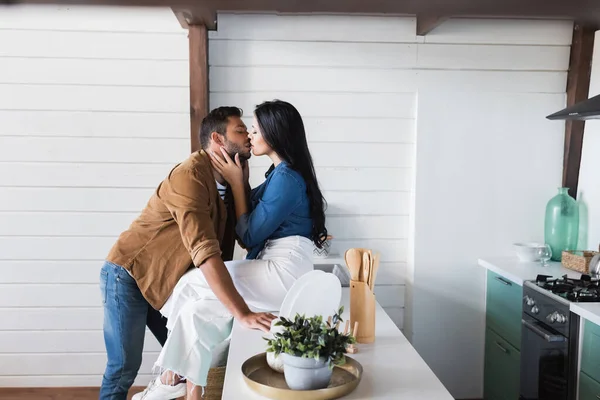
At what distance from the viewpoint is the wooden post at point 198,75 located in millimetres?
3492

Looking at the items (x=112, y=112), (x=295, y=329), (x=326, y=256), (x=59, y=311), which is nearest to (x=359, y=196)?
(x=326, y=256)

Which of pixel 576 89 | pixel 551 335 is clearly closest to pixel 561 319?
pixel 551 335

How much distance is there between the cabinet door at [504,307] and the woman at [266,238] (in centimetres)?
128

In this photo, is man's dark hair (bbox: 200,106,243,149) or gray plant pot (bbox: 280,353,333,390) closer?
gray plant pot (bbox: 280,353,333,390)

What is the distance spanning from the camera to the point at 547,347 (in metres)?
2.79

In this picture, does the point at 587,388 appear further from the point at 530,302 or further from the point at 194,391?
the point at 194,391

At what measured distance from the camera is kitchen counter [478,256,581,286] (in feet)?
10.5

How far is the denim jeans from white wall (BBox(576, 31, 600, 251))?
246cm

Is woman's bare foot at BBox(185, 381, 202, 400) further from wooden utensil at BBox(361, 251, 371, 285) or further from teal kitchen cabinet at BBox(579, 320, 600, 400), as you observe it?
teal kitchen cabinet at BBox(579, 320, 600, 400)

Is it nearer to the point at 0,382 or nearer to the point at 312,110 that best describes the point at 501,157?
the point at 312,110

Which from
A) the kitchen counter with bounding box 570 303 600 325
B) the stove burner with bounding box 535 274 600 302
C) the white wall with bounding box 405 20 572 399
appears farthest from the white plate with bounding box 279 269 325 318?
the white wall with bounding box 405 20 572 399

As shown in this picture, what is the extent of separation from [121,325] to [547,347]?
1840 millimetres

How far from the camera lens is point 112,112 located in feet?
12.0

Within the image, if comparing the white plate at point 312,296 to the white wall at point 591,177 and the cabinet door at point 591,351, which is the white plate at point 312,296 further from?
the white wall at point 591,177
